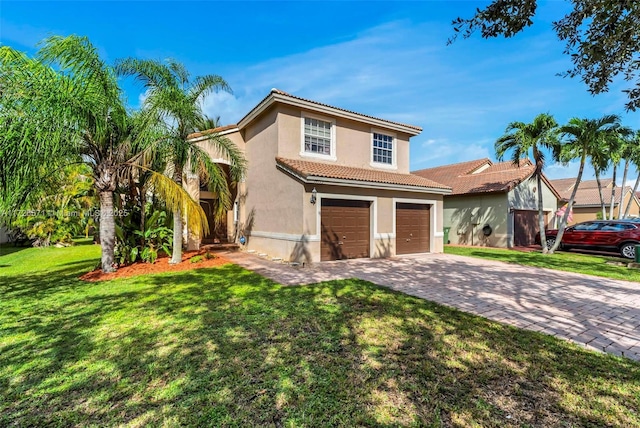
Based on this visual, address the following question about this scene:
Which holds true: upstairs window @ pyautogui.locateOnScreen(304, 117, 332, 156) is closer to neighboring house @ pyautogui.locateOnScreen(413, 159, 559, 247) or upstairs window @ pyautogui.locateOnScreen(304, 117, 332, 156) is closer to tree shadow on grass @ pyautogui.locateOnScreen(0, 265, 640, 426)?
tree shadow on grass @ pyautogui.locateOnScreen(0, 265, 640, 426)

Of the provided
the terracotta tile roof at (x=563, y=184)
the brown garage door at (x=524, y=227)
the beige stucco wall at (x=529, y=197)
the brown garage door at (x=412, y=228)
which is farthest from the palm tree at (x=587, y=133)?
the terracotta tile roof at (x=563, y=184)

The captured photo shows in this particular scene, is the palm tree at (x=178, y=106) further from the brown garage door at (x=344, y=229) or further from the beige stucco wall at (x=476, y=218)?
the beige stucco wall at (x=476, y=218)

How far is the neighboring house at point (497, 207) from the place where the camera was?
1845 centimetres

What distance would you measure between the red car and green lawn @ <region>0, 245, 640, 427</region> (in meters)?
14.3

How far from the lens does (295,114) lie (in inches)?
479

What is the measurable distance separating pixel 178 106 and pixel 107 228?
451 centimetres

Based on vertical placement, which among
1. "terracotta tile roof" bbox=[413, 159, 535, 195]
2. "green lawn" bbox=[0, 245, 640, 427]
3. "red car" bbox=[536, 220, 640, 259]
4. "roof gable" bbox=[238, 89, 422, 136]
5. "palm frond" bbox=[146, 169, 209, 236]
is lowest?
"green lawn" bbox=[0, 245, 640, 427]

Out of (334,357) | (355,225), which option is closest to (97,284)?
(334,357)

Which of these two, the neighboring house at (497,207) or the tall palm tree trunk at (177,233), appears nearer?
the tall palm tree trunk at (177,233)

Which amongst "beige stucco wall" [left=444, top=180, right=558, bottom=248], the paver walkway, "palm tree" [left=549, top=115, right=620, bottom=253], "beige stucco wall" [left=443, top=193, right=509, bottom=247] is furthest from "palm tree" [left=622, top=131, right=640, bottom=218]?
the paver walkway

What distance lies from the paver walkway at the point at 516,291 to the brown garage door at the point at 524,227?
375 inches

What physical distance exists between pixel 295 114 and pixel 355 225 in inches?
214

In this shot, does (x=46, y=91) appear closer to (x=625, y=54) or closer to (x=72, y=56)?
(x=72, y=56)

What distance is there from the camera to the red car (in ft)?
43.8
